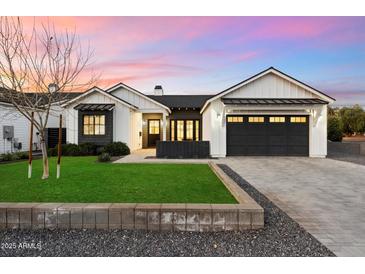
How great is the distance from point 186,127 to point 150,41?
8.57 meters

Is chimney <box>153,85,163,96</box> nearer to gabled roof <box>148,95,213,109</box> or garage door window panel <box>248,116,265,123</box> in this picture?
gabled roof <box>148,95,213,109</box>

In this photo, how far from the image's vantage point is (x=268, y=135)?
14.5 meters

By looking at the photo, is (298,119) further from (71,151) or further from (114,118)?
(71,151)

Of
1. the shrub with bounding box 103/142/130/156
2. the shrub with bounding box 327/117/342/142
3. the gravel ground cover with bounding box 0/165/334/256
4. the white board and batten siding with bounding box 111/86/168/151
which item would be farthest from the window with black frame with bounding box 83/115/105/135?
the shrub with bounding box 327/117/342/142

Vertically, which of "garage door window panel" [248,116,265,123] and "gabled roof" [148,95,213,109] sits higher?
"gabled roof" [148,95,213,109]

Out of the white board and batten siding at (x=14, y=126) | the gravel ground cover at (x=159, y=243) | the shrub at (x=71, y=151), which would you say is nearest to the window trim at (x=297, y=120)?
the gravel ground cover at (x=159, y=243)

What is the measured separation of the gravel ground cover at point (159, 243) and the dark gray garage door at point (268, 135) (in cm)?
1082

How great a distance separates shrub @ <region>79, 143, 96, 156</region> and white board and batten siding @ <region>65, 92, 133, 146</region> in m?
1.62

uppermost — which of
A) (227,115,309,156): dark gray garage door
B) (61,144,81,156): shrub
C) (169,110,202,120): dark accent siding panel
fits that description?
(169,110,202,120): dark accent siding panel

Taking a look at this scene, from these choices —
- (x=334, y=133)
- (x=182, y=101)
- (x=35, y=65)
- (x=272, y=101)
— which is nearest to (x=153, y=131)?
(x=182, y=101)

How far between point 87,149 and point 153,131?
748cm

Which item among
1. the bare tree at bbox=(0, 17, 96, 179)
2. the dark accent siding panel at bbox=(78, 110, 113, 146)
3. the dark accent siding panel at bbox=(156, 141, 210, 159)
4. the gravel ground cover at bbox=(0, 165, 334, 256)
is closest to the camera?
the gravel ground cover at bbox=(0, 165, 334, 256)

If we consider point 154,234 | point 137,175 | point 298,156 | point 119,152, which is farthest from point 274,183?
point 119,152

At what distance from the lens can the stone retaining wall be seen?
12.3ft
